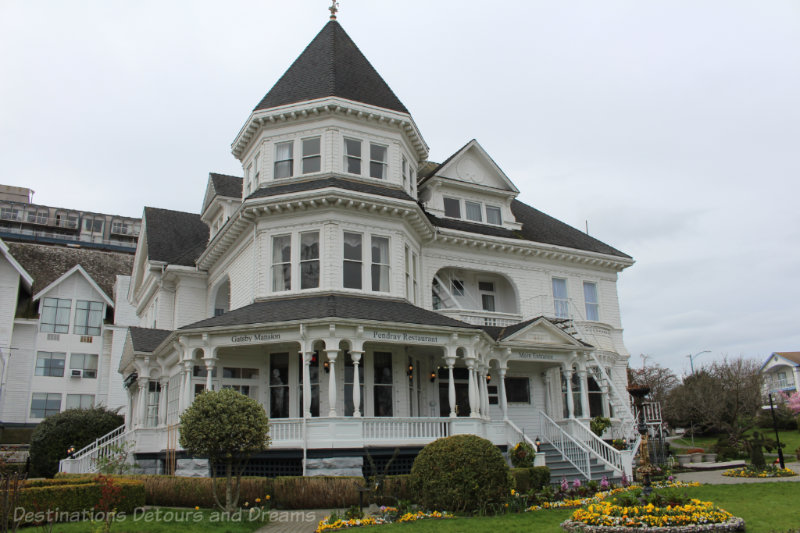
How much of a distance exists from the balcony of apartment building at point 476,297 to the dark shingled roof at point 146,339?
10950 mm

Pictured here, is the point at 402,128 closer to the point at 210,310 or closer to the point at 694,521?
the point at 210,310

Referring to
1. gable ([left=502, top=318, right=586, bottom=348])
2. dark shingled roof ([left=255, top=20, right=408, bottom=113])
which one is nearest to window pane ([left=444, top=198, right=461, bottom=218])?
dark shingled roof ([left=255, top=20, right=408, bottom=113])

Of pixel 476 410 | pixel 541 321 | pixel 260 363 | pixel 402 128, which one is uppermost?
pixel 402 128

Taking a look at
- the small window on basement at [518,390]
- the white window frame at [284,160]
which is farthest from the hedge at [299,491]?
the white window frame at [284,160]

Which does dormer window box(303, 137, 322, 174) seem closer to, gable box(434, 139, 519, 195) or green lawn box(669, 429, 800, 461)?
gable box(434, 139, 519, 195)

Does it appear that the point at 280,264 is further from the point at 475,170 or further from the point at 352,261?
the point at 475,170

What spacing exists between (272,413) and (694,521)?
14521 mm

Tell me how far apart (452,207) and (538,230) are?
4983 millimetres

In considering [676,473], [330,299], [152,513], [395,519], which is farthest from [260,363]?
[676,473]

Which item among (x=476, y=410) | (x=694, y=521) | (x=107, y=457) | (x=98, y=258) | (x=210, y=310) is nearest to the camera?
(x=694, y=521)

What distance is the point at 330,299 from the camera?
2189 centimetres

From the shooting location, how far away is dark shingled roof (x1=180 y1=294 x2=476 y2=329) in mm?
20406

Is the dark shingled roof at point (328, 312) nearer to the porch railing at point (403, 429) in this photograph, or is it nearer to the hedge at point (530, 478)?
the porch railing at point (403, 429)

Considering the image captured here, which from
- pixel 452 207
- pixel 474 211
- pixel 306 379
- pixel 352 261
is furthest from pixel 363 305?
pixel 474 211
